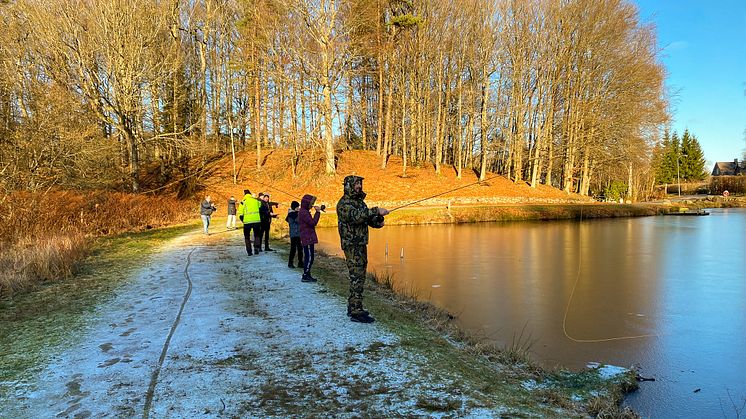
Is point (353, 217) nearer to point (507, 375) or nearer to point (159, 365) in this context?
point (507, 375)

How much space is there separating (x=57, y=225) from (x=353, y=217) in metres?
13.3

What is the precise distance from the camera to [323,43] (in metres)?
30.6

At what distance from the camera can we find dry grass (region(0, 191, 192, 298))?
936 centimetres

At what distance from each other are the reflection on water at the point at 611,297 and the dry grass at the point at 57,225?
26.1ft

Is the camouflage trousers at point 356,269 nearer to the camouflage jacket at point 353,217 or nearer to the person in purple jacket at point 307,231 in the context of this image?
the camouflage jacket at point 353,217

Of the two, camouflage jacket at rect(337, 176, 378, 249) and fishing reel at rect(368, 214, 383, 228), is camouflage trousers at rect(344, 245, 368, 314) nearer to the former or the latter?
camouflage jacket at rect(337, 176, 378, 249)

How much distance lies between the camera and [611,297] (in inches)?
428

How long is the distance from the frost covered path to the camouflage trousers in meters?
0.33

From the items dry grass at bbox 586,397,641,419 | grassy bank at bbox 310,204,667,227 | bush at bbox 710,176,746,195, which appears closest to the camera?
dry grass at bbox 586,397,641,419

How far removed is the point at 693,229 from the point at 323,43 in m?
25.8

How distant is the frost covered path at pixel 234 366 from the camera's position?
4.01 metres

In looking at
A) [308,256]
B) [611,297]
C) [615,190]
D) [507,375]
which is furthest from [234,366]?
[615,190]

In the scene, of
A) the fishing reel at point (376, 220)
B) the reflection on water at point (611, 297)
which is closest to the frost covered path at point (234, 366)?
the fishing reel at point (376, 220)

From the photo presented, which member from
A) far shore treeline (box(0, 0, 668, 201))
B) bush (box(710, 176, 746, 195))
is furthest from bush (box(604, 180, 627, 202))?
bush (box(710, 176, 746, 195))
